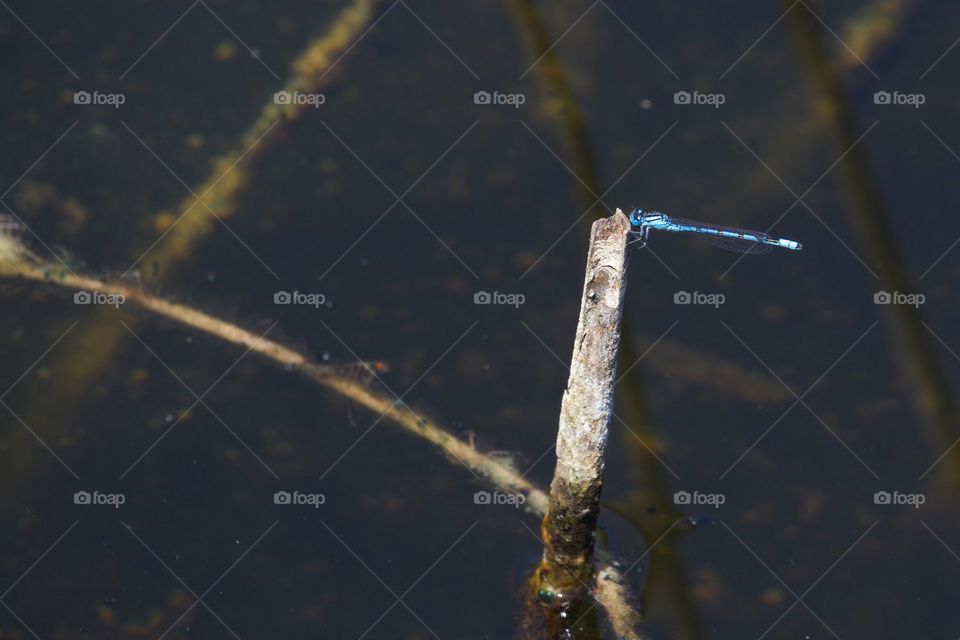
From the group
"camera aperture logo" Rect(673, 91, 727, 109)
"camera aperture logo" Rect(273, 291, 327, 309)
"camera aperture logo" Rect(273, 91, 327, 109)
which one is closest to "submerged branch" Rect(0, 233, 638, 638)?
"camera aperture logo" Rect(273, 291, 327, 309)

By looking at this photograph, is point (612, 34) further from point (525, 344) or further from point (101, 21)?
point (101, 21)

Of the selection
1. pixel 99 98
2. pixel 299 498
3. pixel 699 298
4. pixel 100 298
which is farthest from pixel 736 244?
pixel 99 98

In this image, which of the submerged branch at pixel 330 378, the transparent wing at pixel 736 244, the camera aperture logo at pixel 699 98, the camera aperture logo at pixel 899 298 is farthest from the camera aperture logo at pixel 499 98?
the camera aperture logo at pixel 899 298

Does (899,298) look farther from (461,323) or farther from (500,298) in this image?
(461,323)

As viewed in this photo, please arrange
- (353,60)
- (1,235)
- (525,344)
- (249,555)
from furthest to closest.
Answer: (353,60) < (1,235) < (525,344) < (249,555)

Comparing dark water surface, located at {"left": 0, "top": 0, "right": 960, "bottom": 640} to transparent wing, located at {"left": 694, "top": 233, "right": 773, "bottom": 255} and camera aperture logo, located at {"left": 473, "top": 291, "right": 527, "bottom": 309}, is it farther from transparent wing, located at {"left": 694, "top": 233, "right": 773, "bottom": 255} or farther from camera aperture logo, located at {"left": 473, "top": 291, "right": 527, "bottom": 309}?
transparent wing, located at {"left": 694, "top": 233, "right": 773, "bottom": 255}

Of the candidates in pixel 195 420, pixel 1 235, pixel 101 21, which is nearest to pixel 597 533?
pixel 195 420
